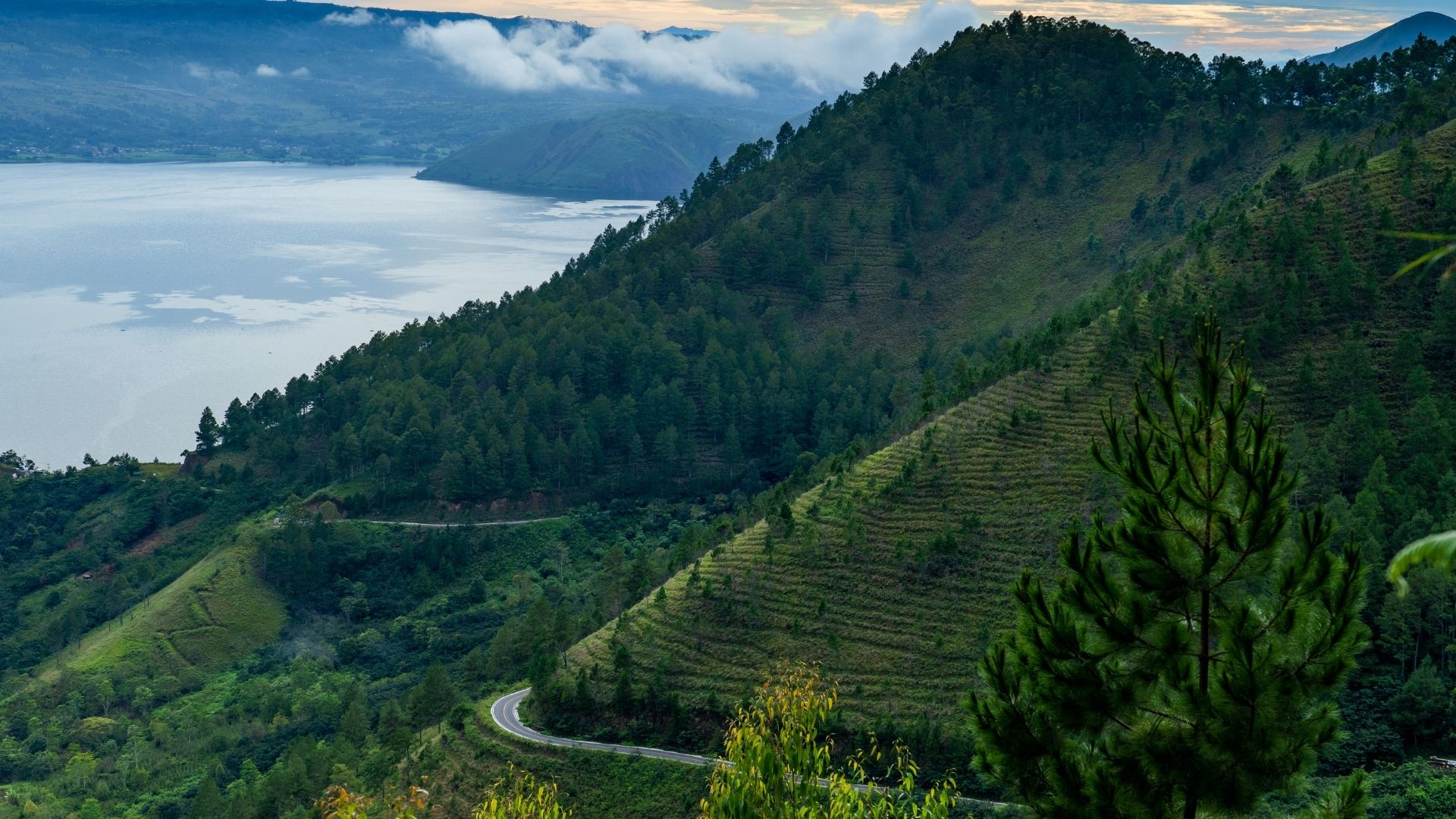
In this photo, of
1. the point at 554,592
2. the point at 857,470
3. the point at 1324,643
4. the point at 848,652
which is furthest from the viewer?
the point at 554,592

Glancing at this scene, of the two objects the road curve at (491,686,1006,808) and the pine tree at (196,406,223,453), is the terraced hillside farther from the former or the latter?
the pine tree at (196,406,223,453)

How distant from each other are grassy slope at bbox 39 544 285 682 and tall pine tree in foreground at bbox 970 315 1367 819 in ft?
112

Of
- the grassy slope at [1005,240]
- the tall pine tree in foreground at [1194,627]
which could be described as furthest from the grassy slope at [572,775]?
the grassy slope at [1005,240]

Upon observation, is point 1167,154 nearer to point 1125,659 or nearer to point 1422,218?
point 1422,218

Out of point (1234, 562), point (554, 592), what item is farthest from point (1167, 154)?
point (1234, 562)

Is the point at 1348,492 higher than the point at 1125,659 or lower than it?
lower

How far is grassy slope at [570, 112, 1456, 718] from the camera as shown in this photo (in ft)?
81.5

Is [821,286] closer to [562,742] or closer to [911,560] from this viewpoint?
[911,560]

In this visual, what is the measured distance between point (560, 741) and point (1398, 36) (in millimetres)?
98217

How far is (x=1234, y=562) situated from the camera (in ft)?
20.5

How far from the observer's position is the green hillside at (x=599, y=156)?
16450cm

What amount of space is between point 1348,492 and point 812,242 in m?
32.7

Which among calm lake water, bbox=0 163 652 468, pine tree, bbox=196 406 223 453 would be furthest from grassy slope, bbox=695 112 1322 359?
calm lake water, bbox=0 163 652 468

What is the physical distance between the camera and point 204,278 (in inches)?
3733
